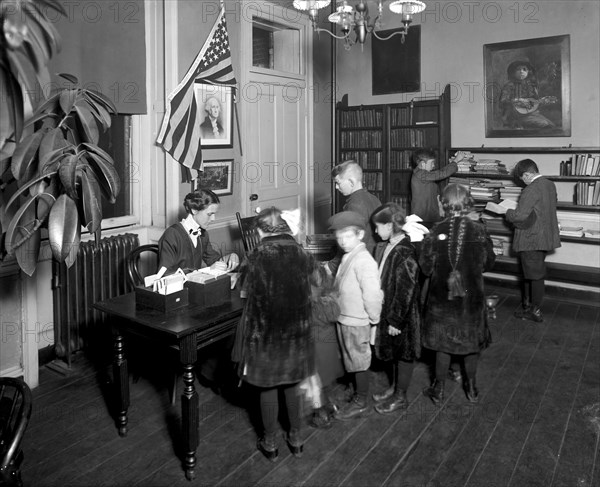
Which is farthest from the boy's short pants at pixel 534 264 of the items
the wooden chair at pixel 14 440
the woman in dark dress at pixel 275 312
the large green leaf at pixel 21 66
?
the large green leaf at pixel 21 66

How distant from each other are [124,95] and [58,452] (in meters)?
2.99

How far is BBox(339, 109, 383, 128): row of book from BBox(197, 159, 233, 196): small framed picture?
235 centimetres

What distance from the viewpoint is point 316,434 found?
3.41m

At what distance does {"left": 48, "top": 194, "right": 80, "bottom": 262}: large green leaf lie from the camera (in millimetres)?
2744

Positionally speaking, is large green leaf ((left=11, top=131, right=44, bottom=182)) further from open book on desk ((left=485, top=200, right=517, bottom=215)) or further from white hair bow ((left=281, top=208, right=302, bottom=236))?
open book on desk ((left=485, top=200, right=517, bottom=215))

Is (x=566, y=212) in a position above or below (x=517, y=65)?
below

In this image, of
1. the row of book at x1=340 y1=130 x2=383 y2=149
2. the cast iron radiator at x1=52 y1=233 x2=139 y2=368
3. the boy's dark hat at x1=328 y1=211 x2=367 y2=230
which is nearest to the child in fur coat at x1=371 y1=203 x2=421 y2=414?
the boy's dark hat at x1=328 y1=211 x2=367 y2=230

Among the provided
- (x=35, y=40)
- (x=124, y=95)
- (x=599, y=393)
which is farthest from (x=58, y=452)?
(x=599, y=393)

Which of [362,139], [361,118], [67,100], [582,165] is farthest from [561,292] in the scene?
[67,100]

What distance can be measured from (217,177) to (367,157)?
258 cm

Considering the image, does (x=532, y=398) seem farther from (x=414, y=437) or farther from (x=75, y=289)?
(x=75, y=289)

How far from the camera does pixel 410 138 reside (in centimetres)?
720

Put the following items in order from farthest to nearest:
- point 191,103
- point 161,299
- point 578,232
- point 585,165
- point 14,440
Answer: point 578,232, point 585,165, point 191,103, point 161,299, point 14,440

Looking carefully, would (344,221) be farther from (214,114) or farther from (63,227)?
(214,114)
